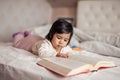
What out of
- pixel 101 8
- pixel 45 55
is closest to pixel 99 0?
pixel 101 8

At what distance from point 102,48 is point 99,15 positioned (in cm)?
78

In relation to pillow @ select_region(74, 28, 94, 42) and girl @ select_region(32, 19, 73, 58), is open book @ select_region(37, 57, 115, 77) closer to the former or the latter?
girl @ select_region(32, 19, 73, 58)

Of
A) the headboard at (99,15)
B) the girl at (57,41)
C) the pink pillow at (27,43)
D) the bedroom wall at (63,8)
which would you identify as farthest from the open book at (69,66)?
the bedroom wall at (63,8)

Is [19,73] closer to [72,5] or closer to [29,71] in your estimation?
[29,71]

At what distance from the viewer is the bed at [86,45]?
0.96m

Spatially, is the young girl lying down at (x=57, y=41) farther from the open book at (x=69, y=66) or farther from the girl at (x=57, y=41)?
the open book at (x=69, y=66)

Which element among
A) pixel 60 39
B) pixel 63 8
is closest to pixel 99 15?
pixel 63 8

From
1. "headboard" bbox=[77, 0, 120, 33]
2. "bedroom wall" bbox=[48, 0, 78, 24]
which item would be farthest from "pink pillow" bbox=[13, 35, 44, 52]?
"bedroom wall" bbox=[48, 0, 78, 24]

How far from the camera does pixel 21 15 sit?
8.13ft

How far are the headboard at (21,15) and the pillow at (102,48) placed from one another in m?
1.05

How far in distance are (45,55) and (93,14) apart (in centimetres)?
137

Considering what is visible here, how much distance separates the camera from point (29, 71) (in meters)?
0.98

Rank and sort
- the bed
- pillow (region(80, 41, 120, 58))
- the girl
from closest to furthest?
the bed
the girl
pillow (region(80, 41, 120, 58))

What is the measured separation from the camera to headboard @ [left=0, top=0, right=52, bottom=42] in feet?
7.47
